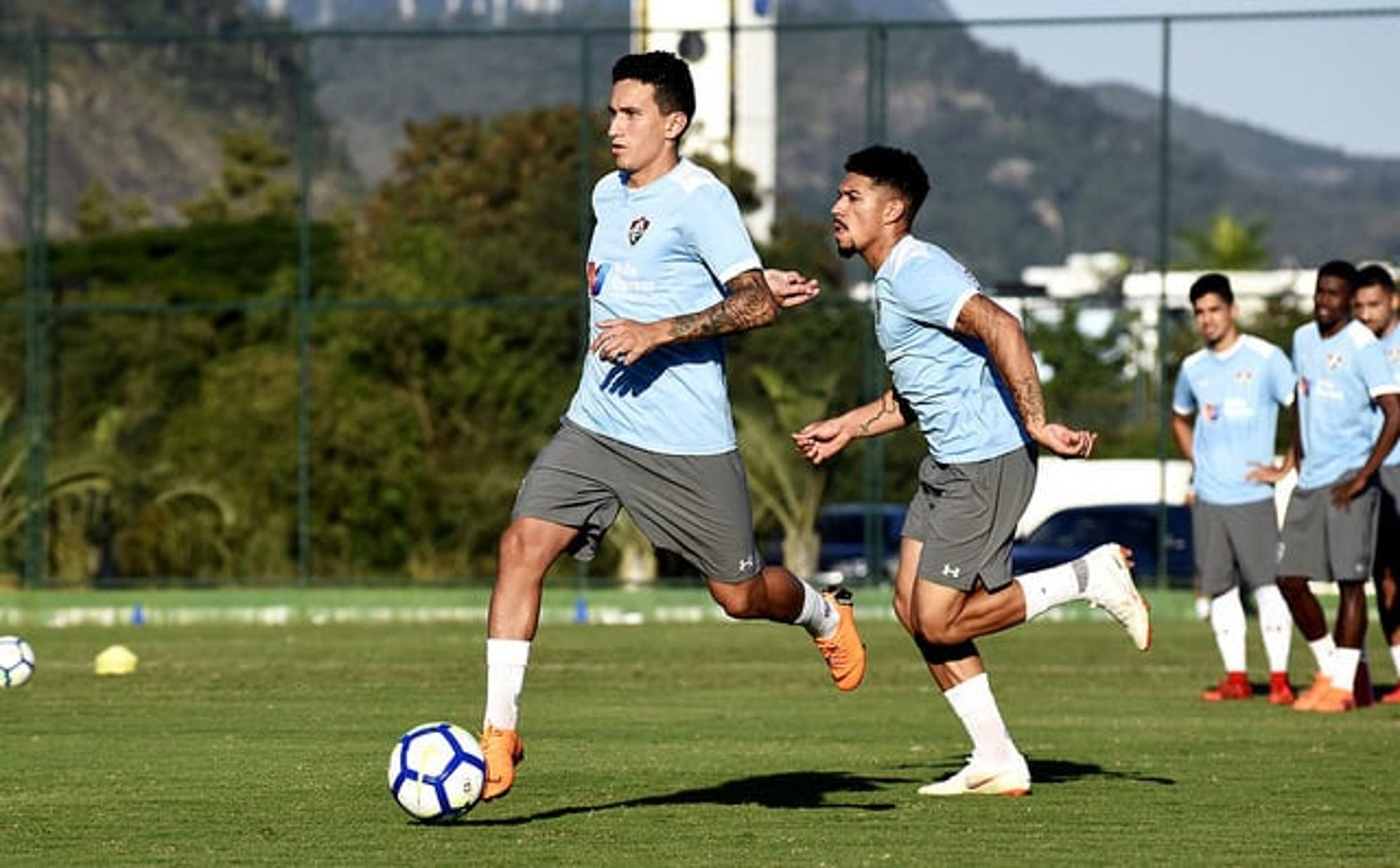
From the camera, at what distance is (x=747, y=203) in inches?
1732

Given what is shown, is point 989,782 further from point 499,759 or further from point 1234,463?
point 1234,463

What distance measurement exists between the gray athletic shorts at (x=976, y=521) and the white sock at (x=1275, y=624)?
5.84 metres

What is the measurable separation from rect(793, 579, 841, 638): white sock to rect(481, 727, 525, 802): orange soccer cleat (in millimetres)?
1313

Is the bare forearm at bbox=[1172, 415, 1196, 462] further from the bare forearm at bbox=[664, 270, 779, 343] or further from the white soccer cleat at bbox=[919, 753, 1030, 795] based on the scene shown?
the bare forearm at bbox=[664, 270, 779, 343]

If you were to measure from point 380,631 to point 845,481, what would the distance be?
285 inches

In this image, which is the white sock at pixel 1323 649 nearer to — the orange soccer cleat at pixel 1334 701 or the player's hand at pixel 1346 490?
the orange soccer cleat at pixel 1334 701

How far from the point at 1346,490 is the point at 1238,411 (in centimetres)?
89

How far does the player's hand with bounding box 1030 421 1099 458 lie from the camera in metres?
9.91

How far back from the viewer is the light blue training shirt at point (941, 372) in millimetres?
10406

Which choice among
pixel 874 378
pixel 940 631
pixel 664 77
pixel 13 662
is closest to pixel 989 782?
pixel 940 631

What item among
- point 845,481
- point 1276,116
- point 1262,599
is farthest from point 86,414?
point 1262,599

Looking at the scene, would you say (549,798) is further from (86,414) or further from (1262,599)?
(86,414)

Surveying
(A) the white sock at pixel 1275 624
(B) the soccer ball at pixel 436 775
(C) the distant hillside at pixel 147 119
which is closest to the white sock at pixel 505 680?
(B) the soccer ball at pixel 436 775

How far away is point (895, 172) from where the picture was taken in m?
10.6
